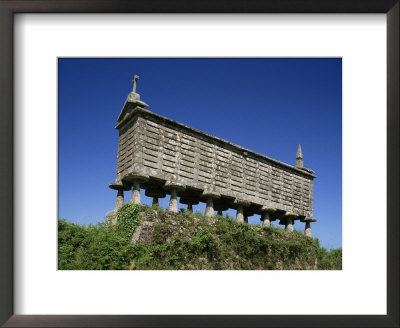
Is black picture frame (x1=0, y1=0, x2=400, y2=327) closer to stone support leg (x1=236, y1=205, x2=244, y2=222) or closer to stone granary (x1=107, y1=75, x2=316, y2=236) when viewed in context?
stone granary (x1=107, y1=75, x2=316, y2=236)

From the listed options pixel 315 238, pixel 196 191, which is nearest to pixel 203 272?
pixel 196 191

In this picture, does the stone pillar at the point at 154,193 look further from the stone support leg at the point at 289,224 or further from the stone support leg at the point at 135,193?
the stone support leg at the point at 289,224

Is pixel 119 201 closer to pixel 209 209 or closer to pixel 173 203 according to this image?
pixel 173 203

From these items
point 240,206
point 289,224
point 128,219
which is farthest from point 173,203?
point 289,224

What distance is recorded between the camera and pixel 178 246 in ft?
35.1

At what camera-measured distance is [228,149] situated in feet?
45.6

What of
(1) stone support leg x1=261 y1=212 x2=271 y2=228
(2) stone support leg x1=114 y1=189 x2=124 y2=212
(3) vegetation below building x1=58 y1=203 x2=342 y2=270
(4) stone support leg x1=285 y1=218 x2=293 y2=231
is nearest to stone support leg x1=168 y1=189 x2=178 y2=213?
(3) vegetation below building x1=58 y1=203 x2=342 y2=270

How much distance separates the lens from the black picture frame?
17.6 ft
